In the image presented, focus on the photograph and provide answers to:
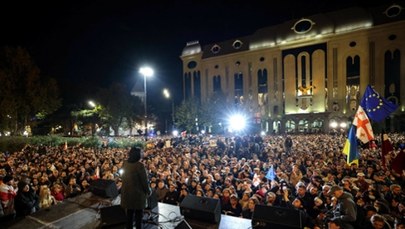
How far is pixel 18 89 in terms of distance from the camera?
2816 centimetres

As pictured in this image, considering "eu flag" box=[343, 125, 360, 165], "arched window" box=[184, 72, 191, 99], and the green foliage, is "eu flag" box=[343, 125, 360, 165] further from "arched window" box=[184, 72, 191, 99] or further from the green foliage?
"arched window" box=[184, 72, 191, 99]

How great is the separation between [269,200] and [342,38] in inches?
1690

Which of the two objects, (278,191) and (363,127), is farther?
(363,127)

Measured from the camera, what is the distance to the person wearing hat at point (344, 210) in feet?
17.9

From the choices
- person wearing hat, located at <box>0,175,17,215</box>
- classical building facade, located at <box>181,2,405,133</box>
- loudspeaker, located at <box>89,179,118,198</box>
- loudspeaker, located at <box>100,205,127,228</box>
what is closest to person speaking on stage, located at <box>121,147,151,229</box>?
Result: loudspeaker, located at <box>100,205,127,228</box>

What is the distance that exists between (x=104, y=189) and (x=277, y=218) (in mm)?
4917

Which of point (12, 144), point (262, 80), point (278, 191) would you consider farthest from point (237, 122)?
point (278, 191)

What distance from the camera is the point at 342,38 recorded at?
139 feet

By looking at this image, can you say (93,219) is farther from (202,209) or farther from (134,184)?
(202,209)

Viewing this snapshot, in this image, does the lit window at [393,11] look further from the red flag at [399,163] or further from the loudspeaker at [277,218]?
the loudspeaker at [277,218]

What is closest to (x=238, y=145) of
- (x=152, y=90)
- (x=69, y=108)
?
(x=69, y=108)

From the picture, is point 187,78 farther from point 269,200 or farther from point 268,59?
point 269,200

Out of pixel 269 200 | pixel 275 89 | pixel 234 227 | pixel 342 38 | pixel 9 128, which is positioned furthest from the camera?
pixel 275 89

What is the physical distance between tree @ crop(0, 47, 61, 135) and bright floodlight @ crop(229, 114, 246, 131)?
98.8 feet
